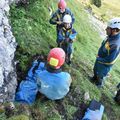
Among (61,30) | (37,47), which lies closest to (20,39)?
(37,47)

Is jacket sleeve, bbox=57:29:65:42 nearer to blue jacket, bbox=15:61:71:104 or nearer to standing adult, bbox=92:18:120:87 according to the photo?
standing adult, bbox=92:18:120:87

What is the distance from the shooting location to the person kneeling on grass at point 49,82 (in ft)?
28.3

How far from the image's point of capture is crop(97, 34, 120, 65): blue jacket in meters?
10.2

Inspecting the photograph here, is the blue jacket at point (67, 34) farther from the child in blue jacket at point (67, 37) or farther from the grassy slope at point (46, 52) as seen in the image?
the grassy slope at point (46, 52)

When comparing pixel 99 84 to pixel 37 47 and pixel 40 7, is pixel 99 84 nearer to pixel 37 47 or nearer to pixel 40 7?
pixel 37 47

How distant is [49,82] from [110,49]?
101 inches

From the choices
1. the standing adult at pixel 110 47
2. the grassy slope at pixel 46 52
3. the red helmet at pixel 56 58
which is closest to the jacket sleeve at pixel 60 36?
the grassy slope at pixel 46 52

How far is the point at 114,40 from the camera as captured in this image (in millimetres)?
10266

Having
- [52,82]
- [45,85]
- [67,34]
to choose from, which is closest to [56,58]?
[52,82]

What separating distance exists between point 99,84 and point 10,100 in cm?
412

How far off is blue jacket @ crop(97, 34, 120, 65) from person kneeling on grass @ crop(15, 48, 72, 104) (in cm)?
194

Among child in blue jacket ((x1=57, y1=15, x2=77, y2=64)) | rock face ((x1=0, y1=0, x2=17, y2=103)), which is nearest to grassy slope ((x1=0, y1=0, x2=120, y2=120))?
child in blue jacket ((x1=57, y1=15, x2=77, y2=64))

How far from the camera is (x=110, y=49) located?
10336 millimetres

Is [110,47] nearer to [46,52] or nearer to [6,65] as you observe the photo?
[46,52]
